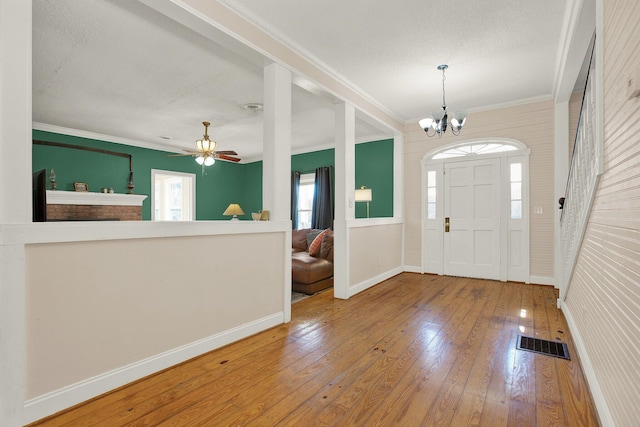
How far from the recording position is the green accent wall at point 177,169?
5715 millimetres

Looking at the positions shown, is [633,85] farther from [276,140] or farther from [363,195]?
[363,195]

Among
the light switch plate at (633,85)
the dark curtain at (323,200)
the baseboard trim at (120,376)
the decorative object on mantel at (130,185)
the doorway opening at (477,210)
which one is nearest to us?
the light switch plate at (633,85)

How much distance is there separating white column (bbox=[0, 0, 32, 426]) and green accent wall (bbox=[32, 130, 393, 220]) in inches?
197

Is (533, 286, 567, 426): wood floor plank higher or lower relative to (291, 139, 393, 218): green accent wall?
lower

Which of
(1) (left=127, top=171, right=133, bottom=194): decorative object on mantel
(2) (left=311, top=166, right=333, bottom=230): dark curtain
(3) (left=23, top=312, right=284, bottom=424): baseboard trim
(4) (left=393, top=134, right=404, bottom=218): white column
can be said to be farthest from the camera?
(2) (left=311, top=166, right=333, bottom=230): dark curtain

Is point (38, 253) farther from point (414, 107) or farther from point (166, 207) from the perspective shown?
point (166, 207)

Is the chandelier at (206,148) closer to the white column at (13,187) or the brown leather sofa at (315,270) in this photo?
the brown leather sofa at (315,270)

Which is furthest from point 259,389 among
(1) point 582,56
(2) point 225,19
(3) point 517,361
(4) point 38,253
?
(1) point 582,56

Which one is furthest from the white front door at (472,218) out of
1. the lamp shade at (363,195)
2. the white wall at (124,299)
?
the white wall at (124,299)

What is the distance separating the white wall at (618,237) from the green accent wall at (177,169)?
4.41 m

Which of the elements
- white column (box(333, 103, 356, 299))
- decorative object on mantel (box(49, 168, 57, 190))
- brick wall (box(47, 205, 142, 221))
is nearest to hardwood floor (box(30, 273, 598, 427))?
white column (box(333, 103, 356, 299))

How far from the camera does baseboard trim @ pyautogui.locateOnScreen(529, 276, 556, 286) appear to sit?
15.1 feet

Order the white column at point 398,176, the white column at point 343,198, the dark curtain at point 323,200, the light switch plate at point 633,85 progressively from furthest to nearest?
1. the dark curtain at point 323,200
2. the white column at point 398,176
3. the white column at point 343,198
4. the light switch plate at point 633,85

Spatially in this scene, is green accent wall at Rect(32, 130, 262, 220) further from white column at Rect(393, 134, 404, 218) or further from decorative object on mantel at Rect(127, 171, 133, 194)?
white column at Rect(393, 134, 404, 218)
